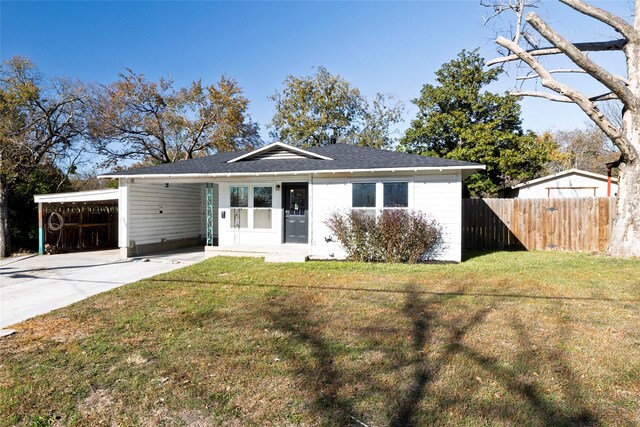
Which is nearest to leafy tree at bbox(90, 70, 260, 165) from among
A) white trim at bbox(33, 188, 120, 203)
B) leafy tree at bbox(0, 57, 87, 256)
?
leafy tree at bbox(0, 57, 87, 256)

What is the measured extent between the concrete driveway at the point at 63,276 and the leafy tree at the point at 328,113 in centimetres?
1783

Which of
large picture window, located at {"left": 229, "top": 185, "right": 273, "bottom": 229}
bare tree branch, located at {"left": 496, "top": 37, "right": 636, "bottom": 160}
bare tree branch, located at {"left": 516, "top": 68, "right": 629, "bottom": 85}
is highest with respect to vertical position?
bare tree branch, located at {"left": 516, "top": 68, "right": 629, "bottom": 85}

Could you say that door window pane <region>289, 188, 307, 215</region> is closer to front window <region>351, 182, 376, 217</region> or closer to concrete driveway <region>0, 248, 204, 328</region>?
front window <region>351, 182, 376, 217</region>

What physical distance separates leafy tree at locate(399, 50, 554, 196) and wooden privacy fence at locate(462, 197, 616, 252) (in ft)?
27.4

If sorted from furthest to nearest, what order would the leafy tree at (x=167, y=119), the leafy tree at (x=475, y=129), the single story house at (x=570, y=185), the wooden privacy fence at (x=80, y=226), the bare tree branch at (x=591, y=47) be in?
the leafy tree at (x=167, y=119), the leafy tree at (x=475, y=129), the single story house at (x=570, y=185), the wooden privacy fence at (x=80, y=226), the bare tree branch at (x=591, y=47)

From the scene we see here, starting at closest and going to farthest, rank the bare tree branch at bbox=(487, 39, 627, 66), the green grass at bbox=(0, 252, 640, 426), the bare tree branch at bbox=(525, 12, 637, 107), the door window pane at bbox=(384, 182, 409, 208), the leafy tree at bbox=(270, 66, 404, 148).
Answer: the green grass at bbox=(0, 252, 640, 426)
the bare tree branch at bbox=(525, 12, 637, 107)
the door window pane at bbox=(384, 182, 409, 208)
the bare tree branch at bbox=(487, 39, 627, 66)
the leafy tree at bbox=(270, 66, 404, 148)

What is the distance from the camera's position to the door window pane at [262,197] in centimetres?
1184

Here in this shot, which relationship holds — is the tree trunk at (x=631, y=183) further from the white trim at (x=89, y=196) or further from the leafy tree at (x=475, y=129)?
the white trim at (x=89, y=196)

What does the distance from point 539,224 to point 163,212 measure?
13.3 meters

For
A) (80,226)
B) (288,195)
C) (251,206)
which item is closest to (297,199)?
(288,195)

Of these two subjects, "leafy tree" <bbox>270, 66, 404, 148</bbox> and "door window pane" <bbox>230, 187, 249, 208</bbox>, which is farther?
"leafy tree" <bbox>270, 66, 404, 148</bbox>

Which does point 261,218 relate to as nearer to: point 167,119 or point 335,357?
point 335,357

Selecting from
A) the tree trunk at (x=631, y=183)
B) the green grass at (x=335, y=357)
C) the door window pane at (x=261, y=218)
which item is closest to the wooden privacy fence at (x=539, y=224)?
the tree trunk at (x=631, y=183)

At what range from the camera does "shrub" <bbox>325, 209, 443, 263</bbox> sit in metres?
9.62
